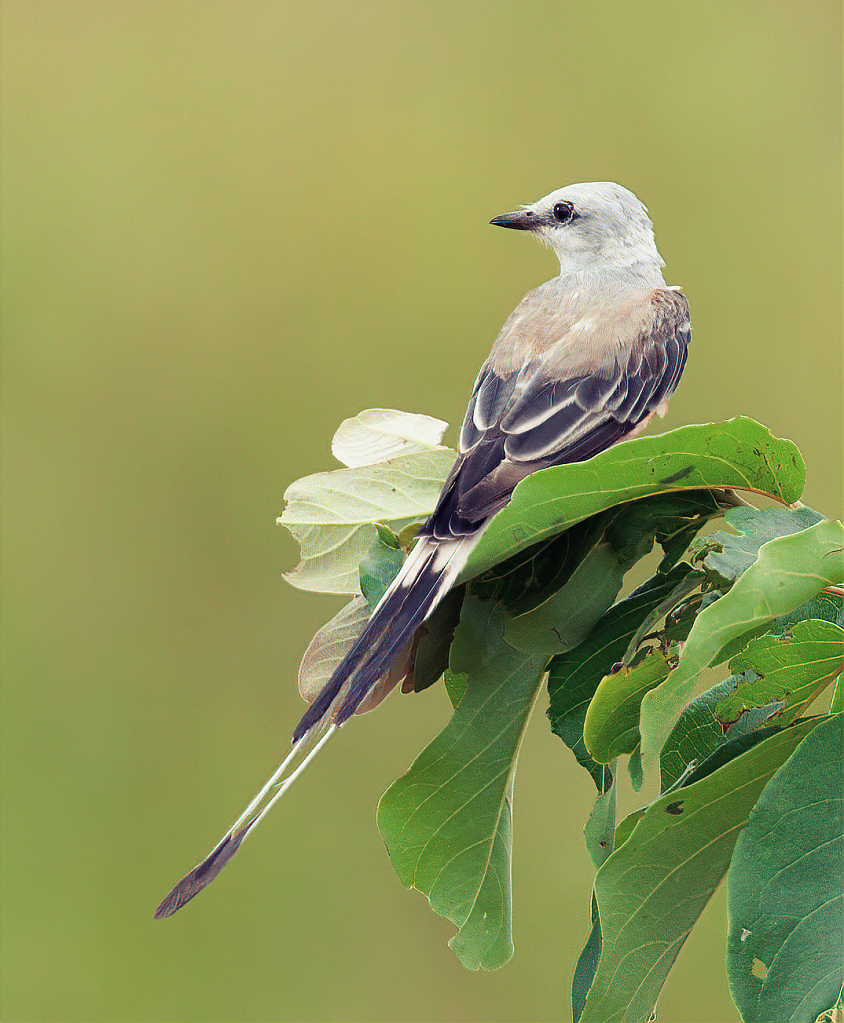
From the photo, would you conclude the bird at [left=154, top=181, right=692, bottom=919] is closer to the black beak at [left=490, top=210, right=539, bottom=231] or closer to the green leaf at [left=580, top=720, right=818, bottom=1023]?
the black beak at [left=490, top=210, right=539, bottom=231]

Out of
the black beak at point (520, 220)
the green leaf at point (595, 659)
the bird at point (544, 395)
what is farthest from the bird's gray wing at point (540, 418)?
the black beak at point (520, 220)

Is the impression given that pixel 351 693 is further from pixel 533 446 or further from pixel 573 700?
pixel 533 446

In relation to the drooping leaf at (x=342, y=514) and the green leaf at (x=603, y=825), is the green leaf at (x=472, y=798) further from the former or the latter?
the drooping leaf at (x=342, y=514)

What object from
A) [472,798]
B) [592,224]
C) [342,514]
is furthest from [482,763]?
[592,224]

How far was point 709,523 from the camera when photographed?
0.64 m

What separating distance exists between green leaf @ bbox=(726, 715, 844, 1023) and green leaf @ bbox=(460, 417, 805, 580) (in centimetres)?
15

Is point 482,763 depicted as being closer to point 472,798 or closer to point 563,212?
point 472,798

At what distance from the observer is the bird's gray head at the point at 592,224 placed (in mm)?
1080

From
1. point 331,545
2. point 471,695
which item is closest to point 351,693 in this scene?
point 471,695

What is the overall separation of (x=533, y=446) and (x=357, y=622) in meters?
0.20

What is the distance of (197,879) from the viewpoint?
1.76ft

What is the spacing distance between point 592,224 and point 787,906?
763 mm

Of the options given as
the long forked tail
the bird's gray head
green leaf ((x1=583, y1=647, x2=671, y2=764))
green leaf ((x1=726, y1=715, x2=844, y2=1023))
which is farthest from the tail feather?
the bird's gray head

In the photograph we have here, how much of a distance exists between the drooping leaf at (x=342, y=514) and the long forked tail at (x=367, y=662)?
12cm
